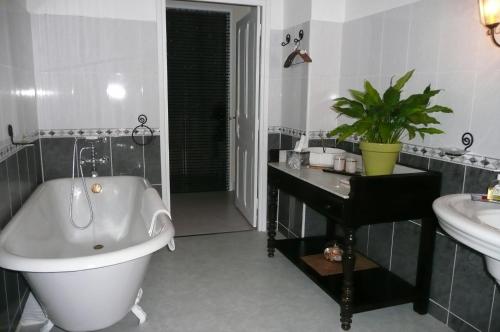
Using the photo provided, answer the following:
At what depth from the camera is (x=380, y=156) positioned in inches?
84.5

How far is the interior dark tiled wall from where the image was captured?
123 inches

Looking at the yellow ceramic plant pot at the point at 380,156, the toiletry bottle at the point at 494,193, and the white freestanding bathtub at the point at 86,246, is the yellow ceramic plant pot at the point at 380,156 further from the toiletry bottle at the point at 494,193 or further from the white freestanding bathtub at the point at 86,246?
the white freestanding bathtub at the point at 86,246

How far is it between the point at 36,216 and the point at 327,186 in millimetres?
1778

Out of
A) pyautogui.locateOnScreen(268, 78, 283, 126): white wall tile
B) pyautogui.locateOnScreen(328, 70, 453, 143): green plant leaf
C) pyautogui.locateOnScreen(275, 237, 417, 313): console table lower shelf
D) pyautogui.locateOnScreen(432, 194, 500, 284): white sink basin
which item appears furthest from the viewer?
pyautogui.locateOnScreen(268, 78, 283, 126): white wall tile

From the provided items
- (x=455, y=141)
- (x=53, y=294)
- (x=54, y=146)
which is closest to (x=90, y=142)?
(x=54, y=146)

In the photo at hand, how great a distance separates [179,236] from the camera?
3578 millimetres

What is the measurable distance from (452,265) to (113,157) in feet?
8.43

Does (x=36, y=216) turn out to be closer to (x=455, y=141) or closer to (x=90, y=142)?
(x=90, y=142)

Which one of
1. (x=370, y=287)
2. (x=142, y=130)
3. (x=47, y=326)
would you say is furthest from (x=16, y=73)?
(x=370, y=287)

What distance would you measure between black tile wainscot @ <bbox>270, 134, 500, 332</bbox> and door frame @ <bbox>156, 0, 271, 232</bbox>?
1308 mm

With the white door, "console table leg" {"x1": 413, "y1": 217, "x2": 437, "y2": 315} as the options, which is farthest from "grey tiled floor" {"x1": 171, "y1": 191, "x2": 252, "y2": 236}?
"console table leg" {"x1": 413, "y1": 217, "x2": 437, "y2": 315}

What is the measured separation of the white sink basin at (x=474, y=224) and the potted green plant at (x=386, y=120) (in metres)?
0.45

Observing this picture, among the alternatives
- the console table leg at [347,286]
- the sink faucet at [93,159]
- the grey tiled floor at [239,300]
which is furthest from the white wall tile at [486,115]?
the sink faucet at [93,159]

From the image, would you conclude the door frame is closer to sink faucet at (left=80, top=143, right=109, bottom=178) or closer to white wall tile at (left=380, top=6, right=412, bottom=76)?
sink faucet at (left=80, top=143, right=109, bottom=178)
